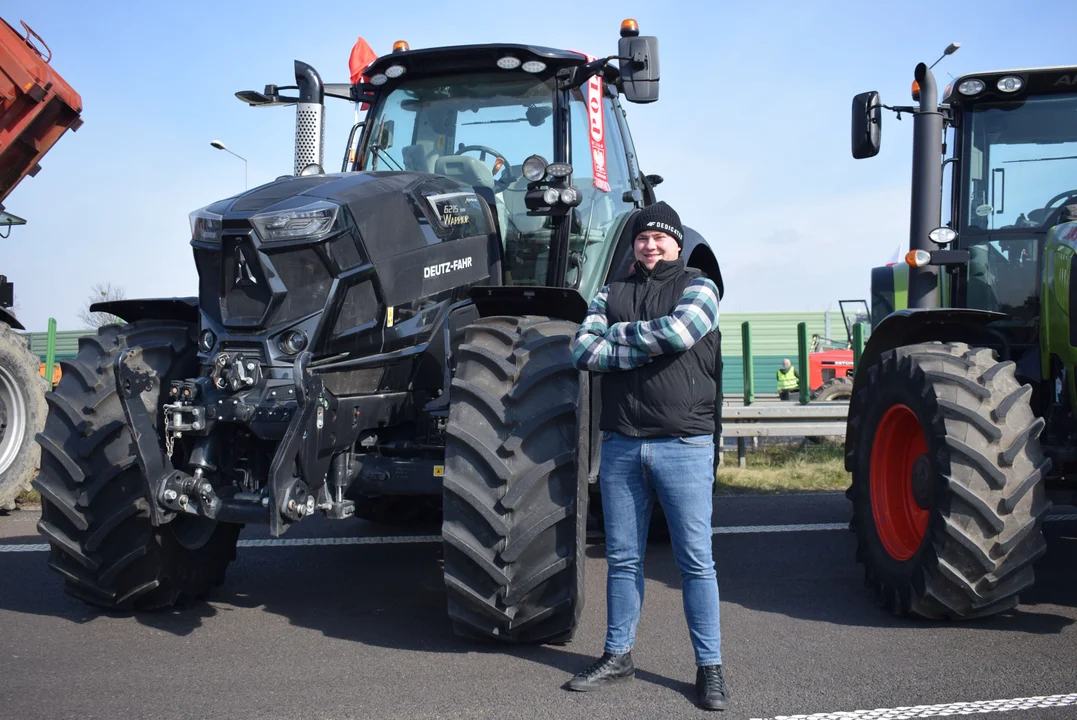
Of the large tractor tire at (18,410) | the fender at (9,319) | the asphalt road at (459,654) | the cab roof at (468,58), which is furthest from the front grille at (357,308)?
the fender at (9,319)

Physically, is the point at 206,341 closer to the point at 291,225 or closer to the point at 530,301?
the point at 291,225

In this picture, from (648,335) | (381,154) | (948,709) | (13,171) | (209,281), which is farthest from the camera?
(13,171)

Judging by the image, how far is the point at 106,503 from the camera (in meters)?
4.78

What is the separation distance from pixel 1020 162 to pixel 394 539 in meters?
4.72

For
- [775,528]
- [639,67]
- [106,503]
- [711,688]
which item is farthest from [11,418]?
[711,688]

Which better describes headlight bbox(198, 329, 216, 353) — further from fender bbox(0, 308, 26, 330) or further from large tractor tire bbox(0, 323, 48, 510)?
fender bbox(0, 308, 26, 330)

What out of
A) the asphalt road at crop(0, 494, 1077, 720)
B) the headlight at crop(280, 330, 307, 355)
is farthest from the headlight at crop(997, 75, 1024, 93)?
the headlight at crop(280, 330, 307, 355)

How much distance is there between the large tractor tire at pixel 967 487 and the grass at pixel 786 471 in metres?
4.35

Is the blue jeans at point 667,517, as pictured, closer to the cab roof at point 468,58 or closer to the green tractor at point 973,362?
the green tractor at point 973,362

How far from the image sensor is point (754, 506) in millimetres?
8305

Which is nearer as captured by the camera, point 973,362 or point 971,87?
point 973,362

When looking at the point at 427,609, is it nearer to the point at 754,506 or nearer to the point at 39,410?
the point at 754,506

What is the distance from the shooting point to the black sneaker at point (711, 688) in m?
3.77

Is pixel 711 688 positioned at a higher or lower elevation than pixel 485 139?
lower
